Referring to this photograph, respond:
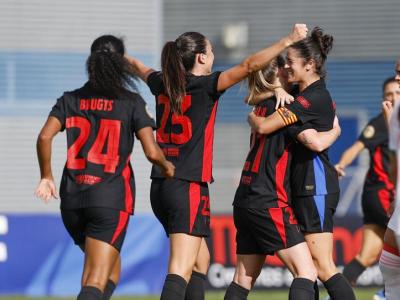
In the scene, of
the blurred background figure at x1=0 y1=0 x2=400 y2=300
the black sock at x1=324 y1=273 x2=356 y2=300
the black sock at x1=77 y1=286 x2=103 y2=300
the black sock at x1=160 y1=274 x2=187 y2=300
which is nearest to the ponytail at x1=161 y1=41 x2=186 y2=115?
the black sock at x1=160 y1=274 x2=187 y2=300

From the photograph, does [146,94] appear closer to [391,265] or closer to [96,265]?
[96,265]

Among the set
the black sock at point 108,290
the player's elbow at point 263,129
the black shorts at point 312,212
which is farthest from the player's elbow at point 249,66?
the black sock at point 108,290

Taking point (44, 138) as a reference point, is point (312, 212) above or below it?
below

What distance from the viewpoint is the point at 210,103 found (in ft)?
22.0

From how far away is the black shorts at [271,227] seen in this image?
21.8 ft

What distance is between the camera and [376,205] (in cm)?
1013

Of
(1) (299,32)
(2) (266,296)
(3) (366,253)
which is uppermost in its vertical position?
(1) (299,32)

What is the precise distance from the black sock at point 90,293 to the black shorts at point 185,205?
0.63m

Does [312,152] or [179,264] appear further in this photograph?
[312,152]

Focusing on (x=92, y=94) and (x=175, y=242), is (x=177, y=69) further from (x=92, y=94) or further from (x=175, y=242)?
(x=175, y=242)

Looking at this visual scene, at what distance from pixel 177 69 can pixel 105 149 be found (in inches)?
31.0

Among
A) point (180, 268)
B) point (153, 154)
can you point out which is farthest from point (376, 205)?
point (153, 154)

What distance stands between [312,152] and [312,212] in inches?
16.8

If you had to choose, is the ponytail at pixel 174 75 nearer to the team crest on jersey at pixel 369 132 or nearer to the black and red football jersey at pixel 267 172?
the black and red football jersey at pixel 267 172
